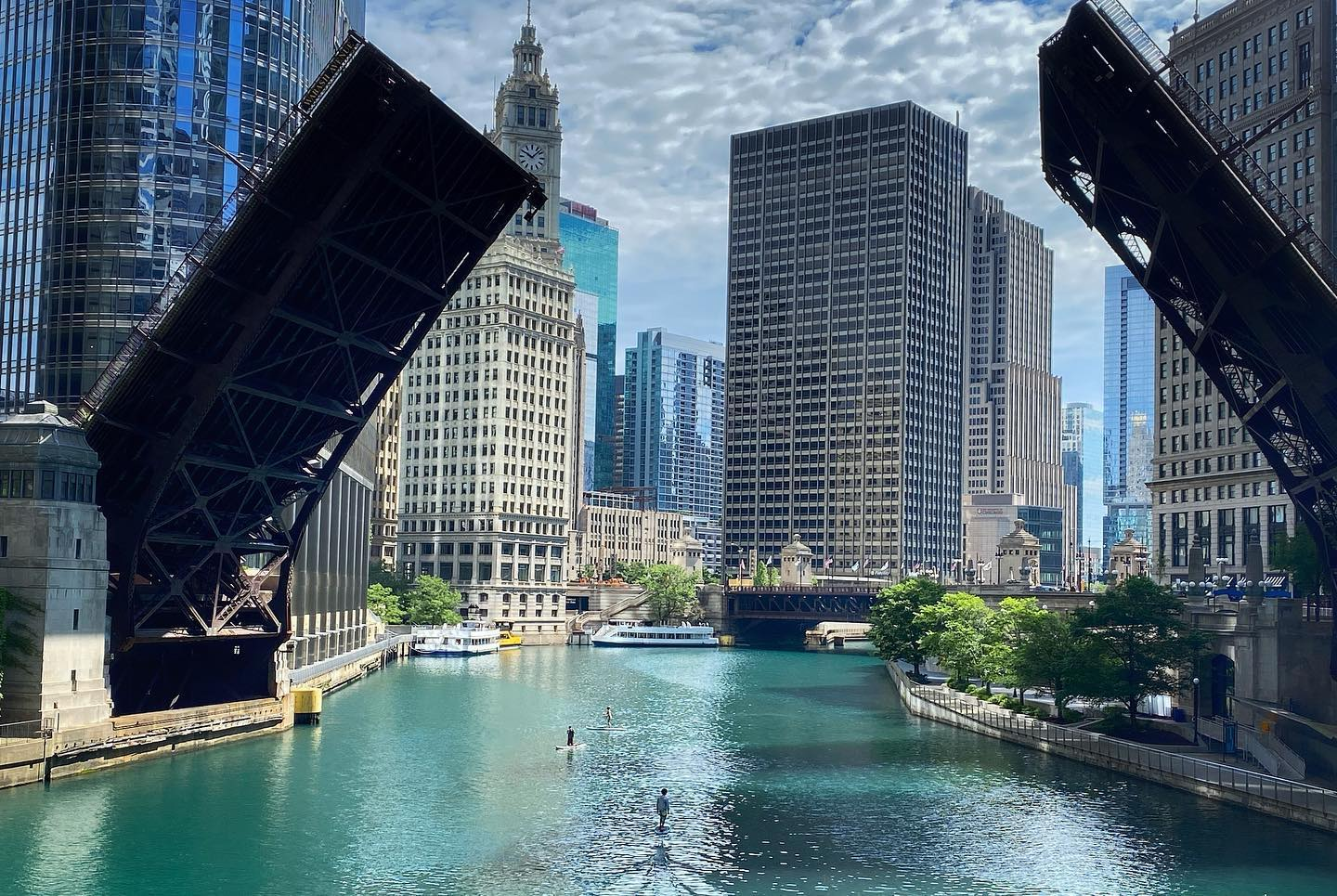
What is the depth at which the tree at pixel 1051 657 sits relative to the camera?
7112cm

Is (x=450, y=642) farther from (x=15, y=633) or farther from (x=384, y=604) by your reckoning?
(x=15, y=633)

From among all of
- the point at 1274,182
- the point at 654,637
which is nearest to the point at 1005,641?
the point at 1274,182

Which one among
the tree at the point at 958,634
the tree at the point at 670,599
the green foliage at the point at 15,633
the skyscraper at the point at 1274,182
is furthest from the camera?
the tree at the point at 670,599

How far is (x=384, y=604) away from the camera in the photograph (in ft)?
502

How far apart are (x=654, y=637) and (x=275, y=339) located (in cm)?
12882

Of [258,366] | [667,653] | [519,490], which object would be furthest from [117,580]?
[519,490]

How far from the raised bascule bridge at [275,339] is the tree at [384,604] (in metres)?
82.1

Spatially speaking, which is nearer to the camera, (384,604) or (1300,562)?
(1300,562)

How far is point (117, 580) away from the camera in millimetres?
60469

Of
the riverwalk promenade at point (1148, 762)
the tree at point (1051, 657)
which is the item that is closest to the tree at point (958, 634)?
the riverwalk promenade at point (1148, 762)

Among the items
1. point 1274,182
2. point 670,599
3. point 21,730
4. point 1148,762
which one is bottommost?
point 1148,762

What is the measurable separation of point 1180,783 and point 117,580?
1888 inches

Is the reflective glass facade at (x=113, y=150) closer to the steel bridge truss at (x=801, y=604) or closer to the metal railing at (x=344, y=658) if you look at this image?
the metal railing at (x=344, y=658)

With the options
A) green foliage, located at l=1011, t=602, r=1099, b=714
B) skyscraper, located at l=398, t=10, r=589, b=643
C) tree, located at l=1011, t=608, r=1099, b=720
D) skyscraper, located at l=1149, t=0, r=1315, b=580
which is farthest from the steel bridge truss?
tree, located at l=1011, t=608, r=1099, b=720
